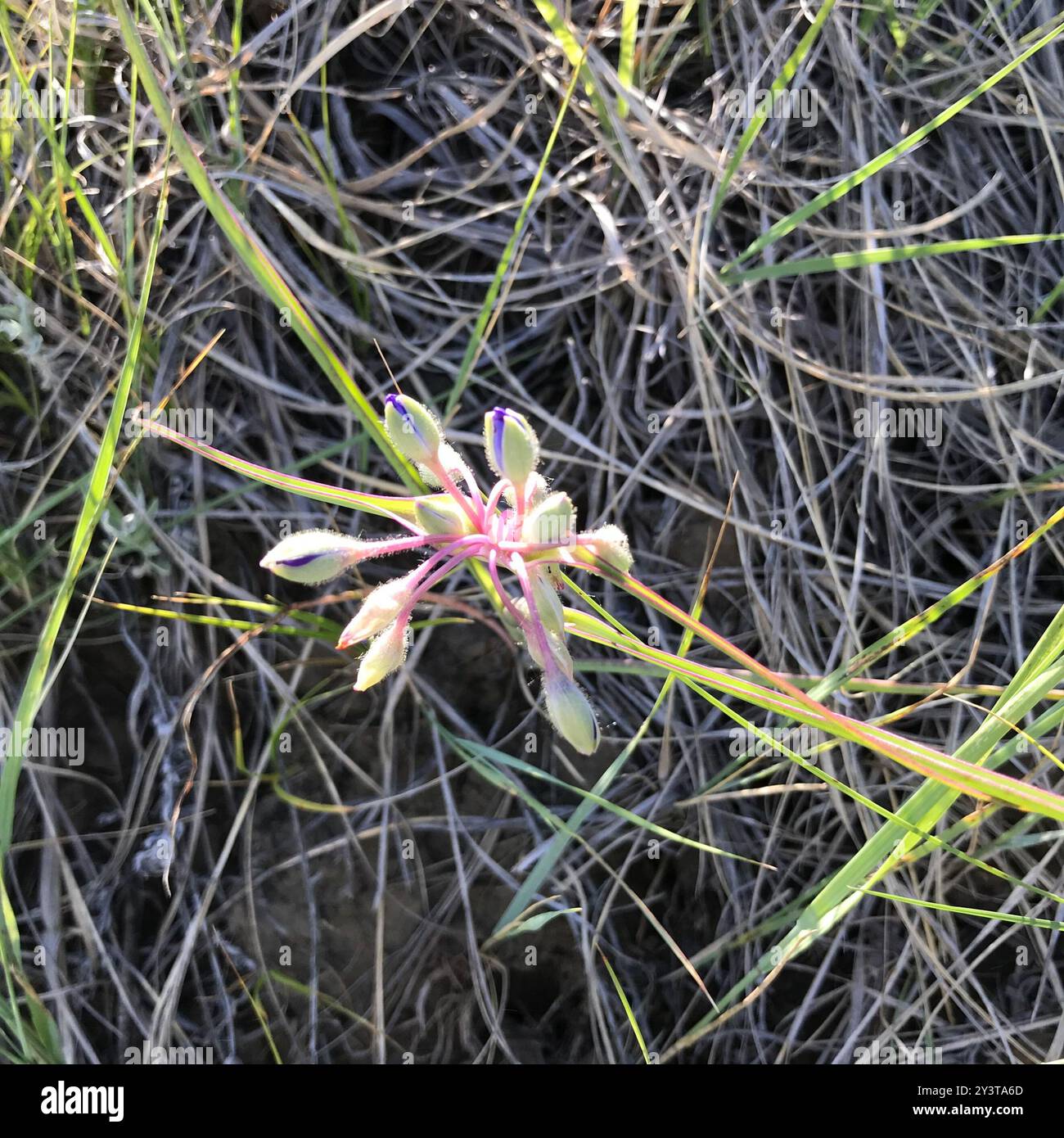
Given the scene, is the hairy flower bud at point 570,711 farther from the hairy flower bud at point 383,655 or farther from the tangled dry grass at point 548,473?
the tangled dry grass at point 548,473

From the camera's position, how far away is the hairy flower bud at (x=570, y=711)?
3.89ft

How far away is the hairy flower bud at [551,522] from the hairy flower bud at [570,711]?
172 millimetres

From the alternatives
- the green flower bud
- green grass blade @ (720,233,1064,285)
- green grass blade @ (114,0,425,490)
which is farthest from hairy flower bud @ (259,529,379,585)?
green grass blade @ (720,233,1064,285)

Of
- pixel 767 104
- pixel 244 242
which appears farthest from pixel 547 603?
pixel 767 104

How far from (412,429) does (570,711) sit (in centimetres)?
40

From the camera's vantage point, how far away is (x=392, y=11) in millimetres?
1769

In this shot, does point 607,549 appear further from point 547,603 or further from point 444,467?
point 444,467

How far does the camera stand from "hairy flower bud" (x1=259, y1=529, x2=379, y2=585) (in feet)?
4.02

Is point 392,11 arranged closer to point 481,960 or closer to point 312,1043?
point 481,960

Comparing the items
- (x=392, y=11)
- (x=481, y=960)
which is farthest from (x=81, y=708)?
(x=392, y=11)

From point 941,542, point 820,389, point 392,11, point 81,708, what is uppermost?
point 392,11

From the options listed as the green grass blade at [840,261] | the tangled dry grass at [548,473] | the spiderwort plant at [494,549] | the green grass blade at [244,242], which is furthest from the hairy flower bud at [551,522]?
the green grass blade at [840,261]

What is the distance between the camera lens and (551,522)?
1123 mm
